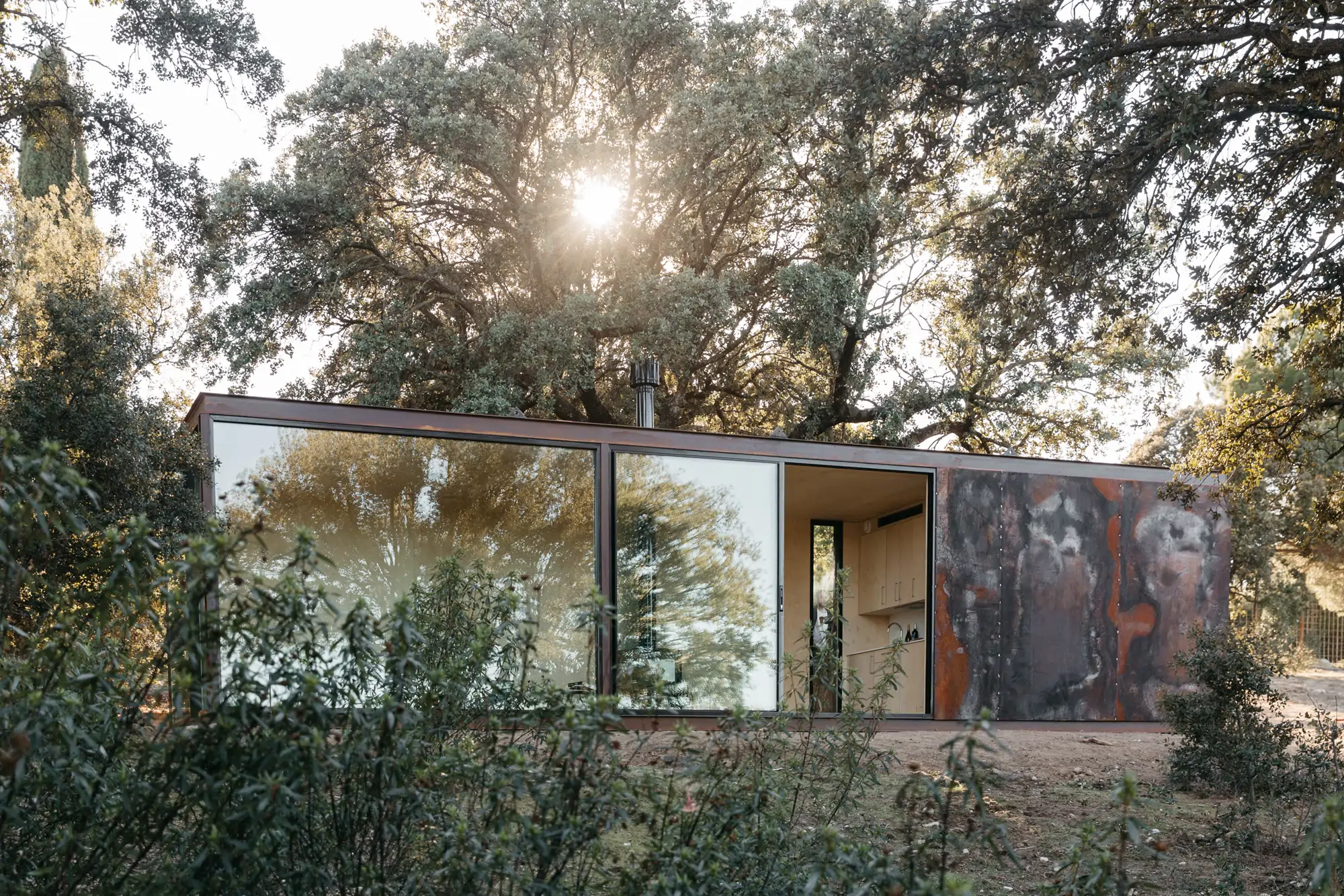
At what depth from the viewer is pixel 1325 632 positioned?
72.4 feet

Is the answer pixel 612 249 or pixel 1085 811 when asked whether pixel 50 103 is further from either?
pixel 1085 811

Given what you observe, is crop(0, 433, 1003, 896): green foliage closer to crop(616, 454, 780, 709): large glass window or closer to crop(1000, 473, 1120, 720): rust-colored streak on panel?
crop(616, 454, 780, 709): large glass window

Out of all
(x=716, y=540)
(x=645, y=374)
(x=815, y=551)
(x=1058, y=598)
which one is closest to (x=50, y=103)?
(x=645, y=374)

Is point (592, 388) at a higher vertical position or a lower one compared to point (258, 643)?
higher

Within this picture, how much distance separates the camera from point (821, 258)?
50.5 feet

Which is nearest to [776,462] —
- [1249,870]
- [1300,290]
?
[1300,290]

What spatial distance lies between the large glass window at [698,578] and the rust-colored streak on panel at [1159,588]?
12.3 ft

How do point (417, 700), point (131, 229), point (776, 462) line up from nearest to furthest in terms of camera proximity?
point (417, 700)
point (776, 462)
point (131, 229)

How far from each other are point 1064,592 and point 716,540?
3.57 meters

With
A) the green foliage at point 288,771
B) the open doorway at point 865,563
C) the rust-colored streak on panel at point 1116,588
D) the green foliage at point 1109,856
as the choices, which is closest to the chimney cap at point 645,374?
the open doorway at point 865,563

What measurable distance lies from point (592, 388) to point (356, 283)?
351 cm

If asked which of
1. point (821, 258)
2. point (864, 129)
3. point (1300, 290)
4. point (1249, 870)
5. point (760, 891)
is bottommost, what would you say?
point (1249, 870)

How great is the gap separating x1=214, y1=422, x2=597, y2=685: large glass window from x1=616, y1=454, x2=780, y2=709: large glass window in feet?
1.21

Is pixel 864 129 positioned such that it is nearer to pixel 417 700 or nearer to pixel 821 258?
pixel 417 700
